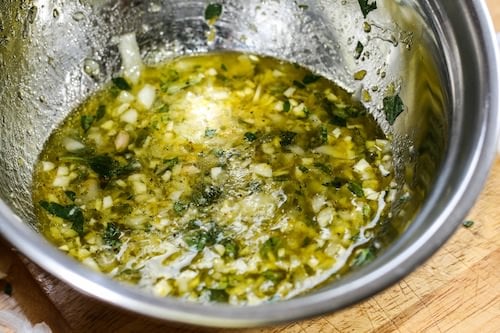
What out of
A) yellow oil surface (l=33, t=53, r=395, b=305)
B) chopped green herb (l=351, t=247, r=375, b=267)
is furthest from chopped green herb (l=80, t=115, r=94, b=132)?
chopped green herb (l=351, t=247, r=375, b=267)

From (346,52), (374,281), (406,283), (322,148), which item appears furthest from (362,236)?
(346,52)

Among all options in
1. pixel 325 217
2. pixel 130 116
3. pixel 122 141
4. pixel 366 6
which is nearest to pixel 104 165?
pixel 122 141

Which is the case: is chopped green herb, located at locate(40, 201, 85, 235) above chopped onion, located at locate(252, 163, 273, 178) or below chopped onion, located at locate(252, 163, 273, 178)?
above

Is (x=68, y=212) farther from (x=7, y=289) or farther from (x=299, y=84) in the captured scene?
(x=299, y=84)

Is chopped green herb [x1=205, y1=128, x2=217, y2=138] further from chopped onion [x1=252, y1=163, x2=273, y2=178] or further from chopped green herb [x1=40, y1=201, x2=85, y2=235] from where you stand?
chopped green herb [x1=40, y1=201, x2=85, y2=235]

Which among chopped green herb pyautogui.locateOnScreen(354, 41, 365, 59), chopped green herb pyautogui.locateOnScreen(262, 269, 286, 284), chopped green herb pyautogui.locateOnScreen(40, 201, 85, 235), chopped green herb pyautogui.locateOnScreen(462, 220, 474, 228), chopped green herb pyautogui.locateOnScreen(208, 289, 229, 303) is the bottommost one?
chopped green herb pyautogui.locateOnScreen(462, 220, 474, 228)

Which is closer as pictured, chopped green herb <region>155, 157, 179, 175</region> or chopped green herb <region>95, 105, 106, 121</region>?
chopped green herb <region>155, 157, 179, 175</region>

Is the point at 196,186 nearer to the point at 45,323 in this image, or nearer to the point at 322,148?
the point at 322,148

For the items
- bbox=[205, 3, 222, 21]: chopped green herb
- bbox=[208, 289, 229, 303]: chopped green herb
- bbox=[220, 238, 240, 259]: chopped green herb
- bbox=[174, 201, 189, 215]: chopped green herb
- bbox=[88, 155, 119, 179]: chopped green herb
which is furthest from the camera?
bbox=[205, 3, 222, 21]: chopped green herb

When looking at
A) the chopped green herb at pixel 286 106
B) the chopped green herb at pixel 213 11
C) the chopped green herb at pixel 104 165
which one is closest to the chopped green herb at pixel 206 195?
the chopped green herb at pixel 104 165
